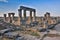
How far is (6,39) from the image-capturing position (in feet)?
22.1

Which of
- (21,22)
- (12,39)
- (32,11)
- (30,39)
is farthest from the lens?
(32,11)

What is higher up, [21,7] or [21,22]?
[21,7]

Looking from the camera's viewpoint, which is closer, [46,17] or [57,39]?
[57,39]

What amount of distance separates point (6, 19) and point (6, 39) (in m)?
20.2

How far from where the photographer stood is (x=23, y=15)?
2242cm

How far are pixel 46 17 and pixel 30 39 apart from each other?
19125 millimetres

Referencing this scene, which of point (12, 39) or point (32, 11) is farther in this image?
point (32, 11)

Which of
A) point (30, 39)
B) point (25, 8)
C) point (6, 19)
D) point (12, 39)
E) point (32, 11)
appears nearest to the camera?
point (12, 39)

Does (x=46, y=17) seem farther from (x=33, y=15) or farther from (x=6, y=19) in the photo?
(x=6, y=19)

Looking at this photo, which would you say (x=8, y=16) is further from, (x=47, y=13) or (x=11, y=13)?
(x=47, y=13)

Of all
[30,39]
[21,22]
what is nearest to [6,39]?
[30,39]

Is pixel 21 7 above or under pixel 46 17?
above

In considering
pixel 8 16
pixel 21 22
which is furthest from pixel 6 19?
pixel 21 22

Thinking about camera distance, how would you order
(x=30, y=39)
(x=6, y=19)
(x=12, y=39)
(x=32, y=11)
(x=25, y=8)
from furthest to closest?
(x=6, y=19) < (x=32, y=11) < (x=25, y=8) < (x=30, y=39) < (x=12, y=39)
